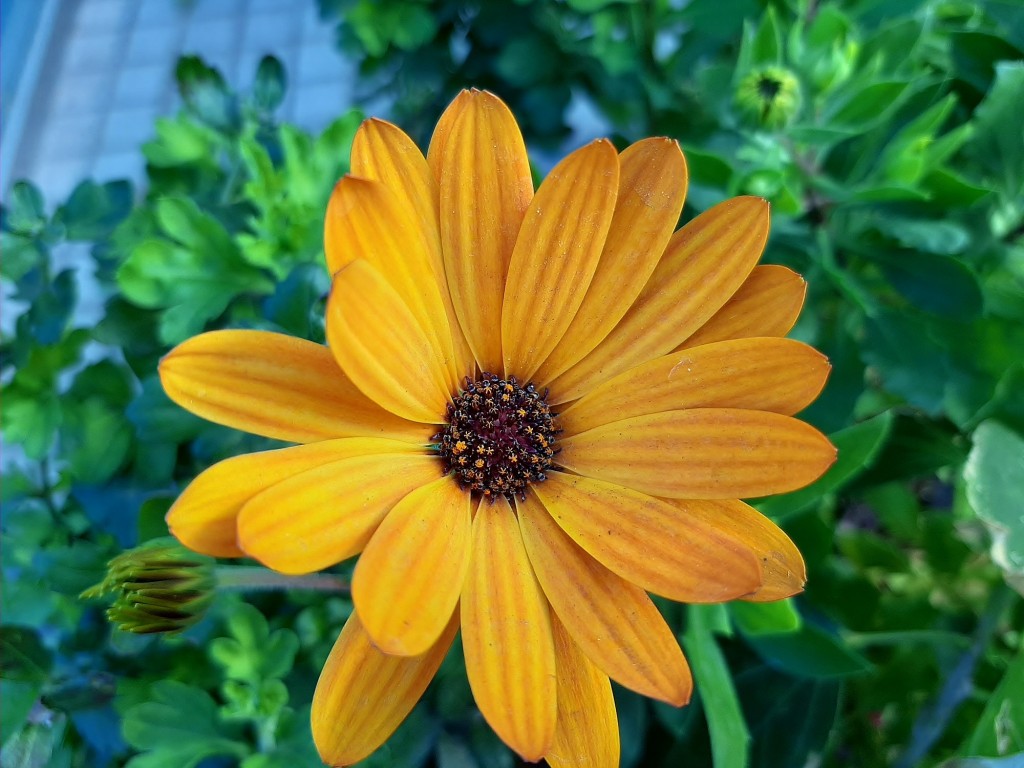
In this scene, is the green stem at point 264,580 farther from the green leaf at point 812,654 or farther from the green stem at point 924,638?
the green stem at point 924,638

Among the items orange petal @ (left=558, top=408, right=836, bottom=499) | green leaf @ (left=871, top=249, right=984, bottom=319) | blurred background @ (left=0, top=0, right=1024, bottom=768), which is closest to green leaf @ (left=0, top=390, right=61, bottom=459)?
blurred background @ (left=0, top=0, right=1024, bottom=768)

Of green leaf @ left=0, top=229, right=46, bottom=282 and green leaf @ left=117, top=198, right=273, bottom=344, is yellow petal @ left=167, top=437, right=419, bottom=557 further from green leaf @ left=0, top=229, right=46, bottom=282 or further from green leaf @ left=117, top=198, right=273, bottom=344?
green leaf @ left=0, top=229, right=46, bottom=282

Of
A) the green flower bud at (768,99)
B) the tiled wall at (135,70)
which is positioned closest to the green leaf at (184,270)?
the green flower bud at (768,99)

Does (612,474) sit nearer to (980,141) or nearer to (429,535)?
(429,535)

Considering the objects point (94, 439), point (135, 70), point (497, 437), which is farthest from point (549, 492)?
point (135, 70)

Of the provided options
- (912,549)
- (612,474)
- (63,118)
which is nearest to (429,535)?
(612,474)

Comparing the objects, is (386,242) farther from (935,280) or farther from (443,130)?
(935,280)
